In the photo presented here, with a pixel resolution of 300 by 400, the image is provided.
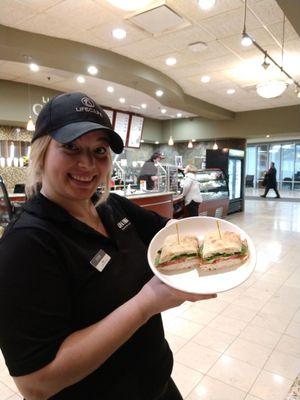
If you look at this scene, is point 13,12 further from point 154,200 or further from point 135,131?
point 135,131

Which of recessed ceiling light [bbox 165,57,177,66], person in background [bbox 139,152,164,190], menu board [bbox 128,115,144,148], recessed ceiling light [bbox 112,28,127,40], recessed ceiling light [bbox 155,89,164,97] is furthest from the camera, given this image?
menu board [bbox 128,115,144,148]

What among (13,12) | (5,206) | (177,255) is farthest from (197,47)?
(177,255)

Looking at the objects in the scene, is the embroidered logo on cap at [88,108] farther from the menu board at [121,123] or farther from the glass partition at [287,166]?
the glass partition at [287,166]

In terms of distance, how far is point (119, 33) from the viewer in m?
4.10

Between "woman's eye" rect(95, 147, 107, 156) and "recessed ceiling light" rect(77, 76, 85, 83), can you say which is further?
"recessed ceiling light" rect(77, 76, 85, 83)

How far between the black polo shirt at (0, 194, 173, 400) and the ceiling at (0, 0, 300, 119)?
3065mm

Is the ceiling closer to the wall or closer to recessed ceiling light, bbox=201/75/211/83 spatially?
recessed ceiling light, bbox=201/75/211/83

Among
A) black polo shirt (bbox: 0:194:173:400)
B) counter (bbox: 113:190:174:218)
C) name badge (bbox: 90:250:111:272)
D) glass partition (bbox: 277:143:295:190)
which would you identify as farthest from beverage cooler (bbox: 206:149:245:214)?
name badge (bbox: 90:250:111:272)

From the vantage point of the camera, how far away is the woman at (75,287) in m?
0.65

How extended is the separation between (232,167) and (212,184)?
73.1 inches

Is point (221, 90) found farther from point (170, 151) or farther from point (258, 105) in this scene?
point (170, 151)

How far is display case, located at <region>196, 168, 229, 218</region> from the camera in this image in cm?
815

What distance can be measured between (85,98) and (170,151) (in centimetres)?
1154

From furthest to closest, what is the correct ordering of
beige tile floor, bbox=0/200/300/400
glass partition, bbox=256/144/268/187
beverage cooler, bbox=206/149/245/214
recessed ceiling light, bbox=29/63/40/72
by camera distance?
glass partition, bbox=256/144/268/187
beverage cooler, bbox=206/149/245/214
recessed ceiling light, bbox=29/63/40/72
beige tile floor, bbox=0/200/300/400
